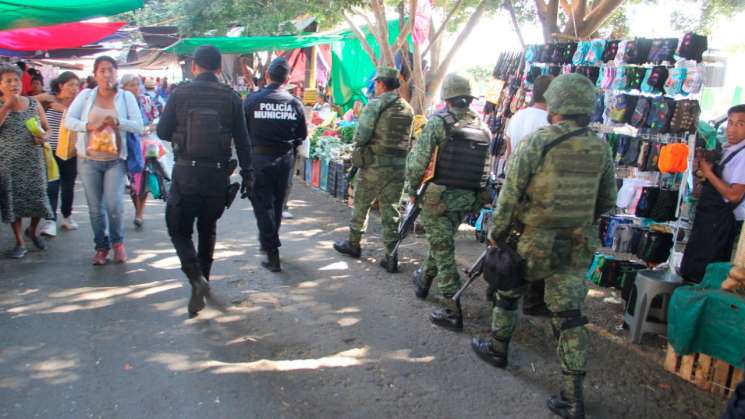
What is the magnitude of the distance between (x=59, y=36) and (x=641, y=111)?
9.96 m

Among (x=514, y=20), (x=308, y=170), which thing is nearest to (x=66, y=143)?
(x=308, y=170)

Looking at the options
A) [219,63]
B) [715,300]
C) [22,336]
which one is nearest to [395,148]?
[219,63]

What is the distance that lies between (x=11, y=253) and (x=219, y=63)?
3144 millimetres

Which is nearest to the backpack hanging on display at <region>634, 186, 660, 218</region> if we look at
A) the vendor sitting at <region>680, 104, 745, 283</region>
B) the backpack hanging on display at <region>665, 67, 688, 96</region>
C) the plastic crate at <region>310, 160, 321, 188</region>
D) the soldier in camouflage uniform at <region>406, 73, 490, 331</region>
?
the vendor sitting at <region>680, 104, 745, 283</region>

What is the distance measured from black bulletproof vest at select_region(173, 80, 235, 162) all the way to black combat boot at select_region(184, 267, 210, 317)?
0.89 metres

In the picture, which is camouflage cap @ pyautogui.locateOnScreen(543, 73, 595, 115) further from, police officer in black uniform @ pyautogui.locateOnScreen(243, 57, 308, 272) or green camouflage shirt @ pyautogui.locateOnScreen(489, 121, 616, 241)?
police officer in black uniform @ pyautogui.locateOnScreen(243, 57, 308, 272)

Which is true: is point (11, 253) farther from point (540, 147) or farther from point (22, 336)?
point (540, 147)

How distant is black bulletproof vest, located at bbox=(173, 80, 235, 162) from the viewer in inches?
167

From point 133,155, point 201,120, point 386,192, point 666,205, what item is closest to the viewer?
point 201,120

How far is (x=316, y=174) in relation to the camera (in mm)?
10812

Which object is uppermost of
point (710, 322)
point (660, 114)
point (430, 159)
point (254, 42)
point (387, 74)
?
point (254, 42)

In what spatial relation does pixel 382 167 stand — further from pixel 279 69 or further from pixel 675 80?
pixel 675 80

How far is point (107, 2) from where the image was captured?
6.20 meters

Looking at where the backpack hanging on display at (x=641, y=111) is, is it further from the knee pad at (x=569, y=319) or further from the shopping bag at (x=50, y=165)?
the shopping bag at (x=50, y=165)
